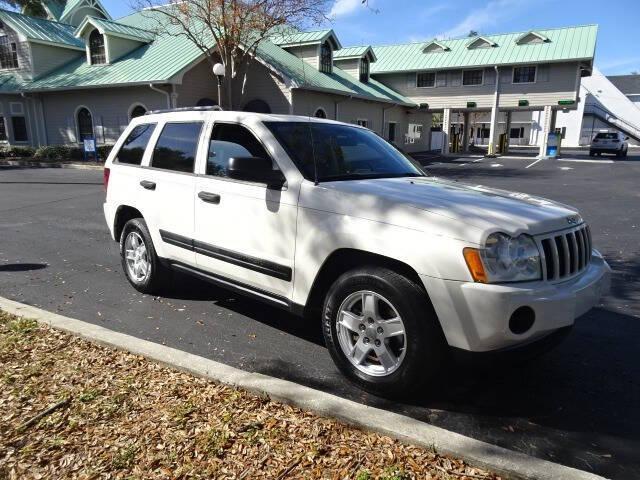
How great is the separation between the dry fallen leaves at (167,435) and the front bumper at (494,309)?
694 millimetres

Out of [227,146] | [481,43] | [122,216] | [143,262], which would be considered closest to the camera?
[227,146]

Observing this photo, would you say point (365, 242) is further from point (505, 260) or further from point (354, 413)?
point (354, 413)

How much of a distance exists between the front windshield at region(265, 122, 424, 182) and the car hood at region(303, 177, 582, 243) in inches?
9.8

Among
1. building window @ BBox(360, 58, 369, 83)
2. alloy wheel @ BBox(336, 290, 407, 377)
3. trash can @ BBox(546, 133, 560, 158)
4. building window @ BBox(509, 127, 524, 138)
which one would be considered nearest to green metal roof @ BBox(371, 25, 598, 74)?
building window @ BBox(360, 58, 369, 83)

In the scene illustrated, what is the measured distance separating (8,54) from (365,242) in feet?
102

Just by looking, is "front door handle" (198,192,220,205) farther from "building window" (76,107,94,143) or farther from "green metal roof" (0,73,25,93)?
"green metal roof" (0,73,25,93)

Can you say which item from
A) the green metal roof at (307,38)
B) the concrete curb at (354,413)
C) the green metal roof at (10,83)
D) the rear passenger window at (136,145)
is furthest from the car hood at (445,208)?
the green metal roof at (10,83)

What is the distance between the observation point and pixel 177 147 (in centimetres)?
475

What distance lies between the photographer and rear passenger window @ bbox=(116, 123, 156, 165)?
5.20 metres

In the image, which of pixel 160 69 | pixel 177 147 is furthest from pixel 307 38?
pixel 177 147

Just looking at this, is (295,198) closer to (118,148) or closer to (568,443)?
(568,443)

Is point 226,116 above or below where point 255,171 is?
above

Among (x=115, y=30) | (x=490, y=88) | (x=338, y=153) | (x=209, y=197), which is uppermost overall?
(x=115, y=30)

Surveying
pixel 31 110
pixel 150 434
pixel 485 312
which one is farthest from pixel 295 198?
pixel 31 110
